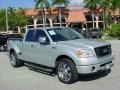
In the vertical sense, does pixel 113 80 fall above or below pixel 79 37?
below

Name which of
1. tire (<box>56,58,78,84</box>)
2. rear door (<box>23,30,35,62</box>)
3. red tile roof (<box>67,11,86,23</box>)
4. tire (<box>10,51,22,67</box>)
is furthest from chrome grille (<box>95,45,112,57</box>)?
red tile roof (<box>67,11,86,23</box>)

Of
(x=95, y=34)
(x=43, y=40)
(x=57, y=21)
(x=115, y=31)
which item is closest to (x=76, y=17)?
(x=57, y=21)

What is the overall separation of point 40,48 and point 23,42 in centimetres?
170

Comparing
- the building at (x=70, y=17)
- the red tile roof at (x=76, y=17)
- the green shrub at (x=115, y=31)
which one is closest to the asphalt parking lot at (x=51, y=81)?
the green shrub at (x=115, y=31)

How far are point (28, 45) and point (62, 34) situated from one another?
174cm

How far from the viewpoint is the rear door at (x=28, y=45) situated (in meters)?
11.9

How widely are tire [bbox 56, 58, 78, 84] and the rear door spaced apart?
210 centimetres

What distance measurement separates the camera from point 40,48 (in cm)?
1105

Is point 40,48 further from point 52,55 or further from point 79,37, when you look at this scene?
point 79,37

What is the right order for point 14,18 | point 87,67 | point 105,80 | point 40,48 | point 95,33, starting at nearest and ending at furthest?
point 87,67 → point 105,80 → point 40,48 → point 95,33 → point 14,18

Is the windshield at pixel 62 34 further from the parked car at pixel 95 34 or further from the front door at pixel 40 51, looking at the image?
the parked car at pixel 95 34

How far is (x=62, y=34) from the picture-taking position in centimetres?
1098

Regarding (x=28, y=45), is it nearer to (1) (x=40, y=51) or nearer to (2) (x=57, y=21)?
Result: (1) (x=40, y=51)

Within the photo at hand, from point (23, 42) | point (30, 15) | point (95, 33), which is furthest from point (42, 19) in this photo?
point (23, 42)
